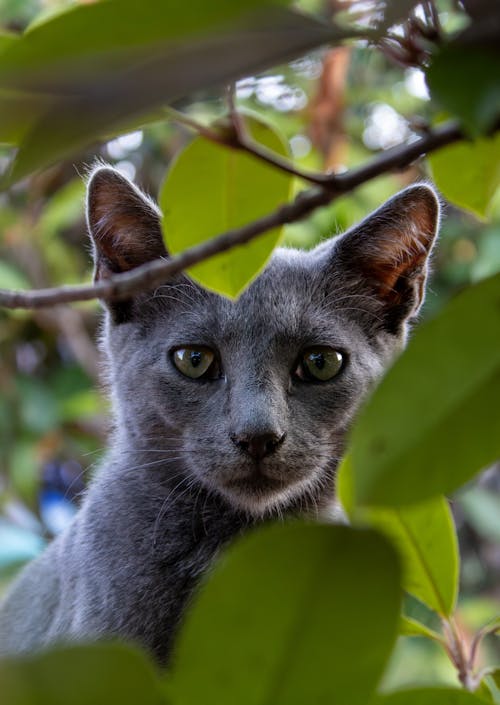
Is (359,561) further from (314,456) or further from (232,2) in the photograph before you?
(314,456)

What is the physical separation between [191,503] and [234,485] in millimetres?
169

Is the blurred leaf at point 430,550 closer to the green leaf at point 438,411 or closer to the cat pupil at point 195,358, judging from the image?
the green leaf at point 438,411

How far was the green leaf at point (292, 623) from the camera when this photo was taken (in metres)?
0.46

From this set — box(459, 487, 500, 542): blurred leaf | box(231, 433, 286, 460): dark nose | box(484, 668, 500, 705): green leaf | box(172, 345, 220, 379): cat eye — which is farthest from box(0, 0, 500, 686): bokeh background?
box(484, 668, 500, 705): green leaf

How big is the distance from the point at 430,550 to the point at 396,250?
0.78m

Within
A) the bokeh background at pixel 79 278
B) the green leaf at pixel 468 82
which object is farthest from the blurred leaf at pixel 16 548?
the green leaf at pixel 468 82

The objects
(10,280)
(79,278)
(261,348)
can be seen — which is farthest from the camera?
(79,278)

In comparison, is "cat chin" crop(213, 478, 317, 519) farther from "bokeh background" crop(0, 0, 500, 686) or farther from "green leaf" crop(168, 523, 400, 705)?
"bokeh background" crop(0, 0, 500, 686)

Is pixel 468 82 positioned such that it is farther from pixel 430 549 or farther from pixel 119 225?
pixel 119 225

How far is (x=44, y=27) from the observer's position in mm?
545

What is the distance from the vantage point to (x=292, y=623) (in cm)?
48

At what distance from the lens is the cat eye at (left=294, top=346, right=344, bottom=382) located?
1530 mm

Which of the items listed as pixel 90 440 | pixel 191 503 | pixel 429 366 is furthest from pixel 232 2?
pixel 90 440

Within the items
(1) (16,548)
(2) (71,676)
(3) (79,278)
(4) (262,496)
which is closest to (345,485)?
(2) (71,676)
